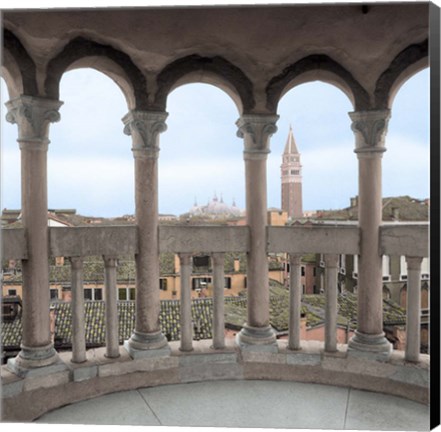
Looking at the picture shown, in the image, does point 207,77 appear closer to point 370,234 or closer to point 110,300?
point 370,234

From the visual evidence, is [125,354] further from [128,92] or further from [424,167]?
[424,167]

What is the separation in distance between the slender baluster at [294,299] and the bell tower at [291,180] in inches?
20.7

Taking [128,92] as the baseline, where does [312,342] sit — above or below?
below

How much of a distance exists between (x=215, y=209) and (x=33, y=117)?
243cm

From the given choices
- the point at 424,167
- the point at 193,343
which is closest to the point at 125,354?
the point at 193,343

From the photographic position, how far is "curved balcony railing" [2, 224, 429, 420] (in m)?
4.64

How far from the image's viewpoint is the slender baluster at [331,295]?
5059 millimetres

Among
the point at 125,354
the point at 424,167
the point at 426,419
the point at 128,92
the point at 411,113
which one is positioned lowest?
the point at 426,419

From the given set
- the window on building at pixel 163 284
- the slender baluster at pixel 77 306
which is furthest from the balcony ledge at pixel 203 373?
the window on building at pixel 163 284

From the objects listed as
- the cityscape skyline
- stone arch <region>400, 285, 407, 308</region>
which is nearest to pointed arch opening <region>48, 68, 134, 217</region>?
the cityscape skyline

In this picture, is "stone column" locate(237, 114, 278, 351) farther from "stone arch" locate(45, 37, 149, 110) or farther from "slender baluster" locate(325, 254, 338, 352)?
"stone arch" locate(45, 37, 149, 110)

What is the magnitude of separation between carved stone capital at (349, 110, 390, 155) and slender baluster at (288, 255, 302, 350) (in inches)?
53.3

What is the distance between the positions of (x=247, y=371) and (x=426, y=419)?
5.81ft

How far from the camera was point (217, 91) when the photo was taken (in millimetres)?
5445
